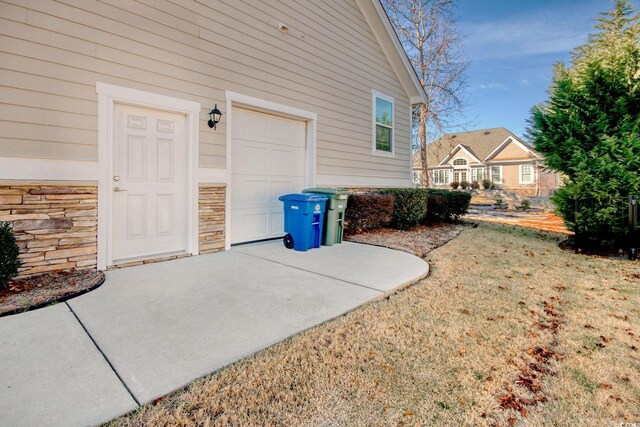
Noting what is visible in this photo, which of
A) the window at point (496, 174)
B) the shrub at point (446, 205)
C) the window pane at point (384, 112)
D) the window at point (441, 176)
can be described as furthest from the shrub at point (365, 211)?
the window at point (441, 176)

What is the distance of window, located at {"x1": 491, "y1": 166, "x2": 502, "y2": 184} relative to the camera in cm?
2950

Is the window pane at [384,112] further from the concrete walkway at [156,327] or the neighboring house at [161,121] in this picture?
the concrete walkway at [156,327]

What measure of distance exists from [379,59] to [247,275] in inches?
294

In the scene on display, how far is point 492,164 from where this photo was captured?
29.7m

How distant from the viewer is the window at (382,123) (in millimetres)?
8898

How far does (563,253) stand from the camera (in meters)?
6.23

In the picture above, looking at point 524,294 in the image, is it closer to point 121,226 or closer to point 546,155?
→ point 546,155

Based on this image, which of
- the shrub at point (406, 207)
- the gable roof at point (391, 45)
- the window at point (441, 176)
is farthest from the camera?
the window at point (441, 176)

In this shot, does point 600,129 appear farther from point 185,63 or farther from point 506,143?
point 506,143

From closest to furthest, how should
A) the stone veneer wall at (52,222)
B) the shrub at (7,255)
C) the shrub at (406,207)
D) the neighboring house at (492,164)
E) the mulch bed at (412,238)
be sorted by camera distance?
Answer: the shrub at (7,255) < the stone veneer wall at (52,222) < the mulch bed at (412,238) < the shrub at (406,207) < the neighboring house at (492,164)

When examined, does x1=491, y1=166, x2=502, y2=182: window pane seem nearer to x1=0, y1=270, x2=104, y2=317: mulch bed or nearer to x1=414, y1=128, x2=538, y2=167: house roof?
x1=414, y1=128, x2=538, y2=167: house roof

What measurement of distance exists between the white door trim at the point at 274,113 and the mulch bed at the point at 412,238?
172 centimetres

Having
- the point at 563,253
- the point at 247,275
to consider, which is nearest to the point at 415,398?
the point at 247,275

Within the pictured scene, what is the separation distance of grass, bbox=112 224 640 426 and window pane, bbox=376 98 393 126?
→ 20.7 feet
